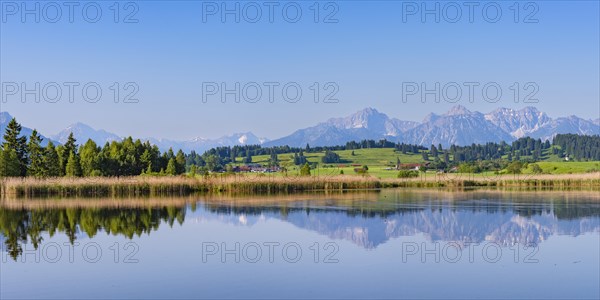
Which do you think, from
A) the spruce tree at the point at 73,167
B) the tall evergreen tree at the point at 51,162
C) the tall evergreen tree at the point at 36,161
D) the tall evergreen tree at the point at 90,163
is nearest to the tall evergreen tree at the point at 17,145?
the tall evergreen tree at the point at 36,161

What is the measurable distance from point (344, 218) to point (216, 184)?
30.3 m

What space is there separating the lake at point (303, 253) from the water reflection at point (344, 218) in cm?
9

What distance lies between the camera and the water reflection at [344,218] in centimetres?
2634

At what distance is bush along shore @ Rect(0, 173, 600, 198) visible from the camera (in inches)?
2200

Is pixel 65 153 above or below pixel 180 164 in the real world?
above

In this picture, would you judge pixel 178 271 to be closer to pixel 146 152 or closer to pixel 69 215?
pixel 69 215

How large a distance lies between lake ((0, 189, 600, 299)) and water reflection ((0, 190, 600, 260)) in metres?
0.09

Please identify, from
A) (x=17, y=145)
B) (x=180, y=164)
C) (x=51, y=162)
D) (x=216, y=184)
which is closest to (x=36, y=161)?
(x=51, y=162)

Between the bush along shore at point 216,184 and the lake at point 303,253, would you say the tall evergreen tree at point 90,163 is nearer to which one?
the bush along shore at point 216,184

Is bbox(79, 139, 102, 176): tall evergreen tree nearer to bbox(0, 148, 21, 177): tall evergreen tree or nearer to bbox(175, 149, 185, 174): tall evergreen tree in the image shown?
bbox(0, 148, 21, 177): tall evergreen tree

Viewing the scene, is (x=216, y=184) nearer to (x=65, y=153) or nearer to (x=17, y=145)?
(x=65, y=153)

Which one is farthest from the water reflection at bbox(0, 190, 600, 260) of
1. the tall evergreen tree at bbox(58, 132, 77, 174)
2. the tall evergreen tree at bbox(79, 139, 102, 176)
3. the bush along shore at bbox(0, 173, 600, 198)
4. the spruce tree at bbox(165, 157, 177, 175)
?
the spruce tree at bbox(165, 157, 177, 175)

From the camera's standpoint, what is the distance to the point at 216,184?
61219 mm

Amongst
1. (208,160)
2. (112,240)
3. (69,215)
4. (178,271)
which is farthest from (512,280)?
(208,160)
